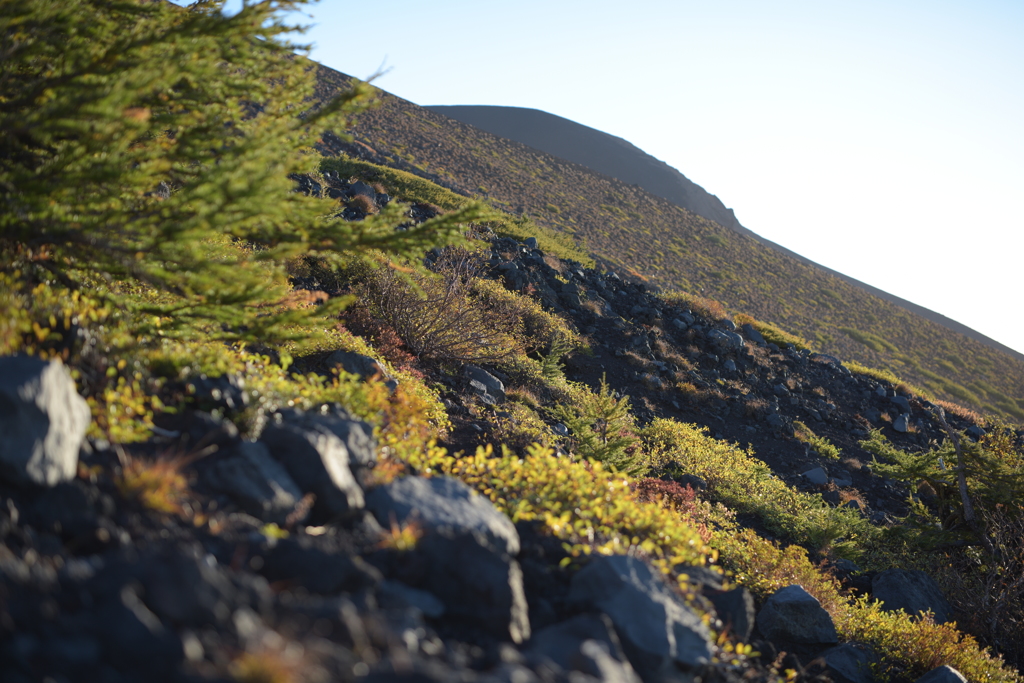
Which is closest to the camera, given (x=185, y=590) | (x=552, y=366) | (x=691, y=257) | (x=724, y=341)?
(x=185, y=590)

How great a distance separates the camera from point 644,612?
343 cm

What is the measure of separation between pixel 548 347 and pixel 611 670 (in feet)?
36.6

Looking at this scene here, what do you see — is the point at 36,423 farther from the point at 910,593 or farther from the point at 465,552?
the point at 910,593

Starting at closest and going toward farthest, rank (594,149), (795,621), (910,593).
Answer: (795,621)
(910,593)
(594,149)

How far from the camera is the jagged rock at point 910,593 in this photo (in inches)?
276

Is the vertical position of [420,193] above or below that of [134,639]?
above

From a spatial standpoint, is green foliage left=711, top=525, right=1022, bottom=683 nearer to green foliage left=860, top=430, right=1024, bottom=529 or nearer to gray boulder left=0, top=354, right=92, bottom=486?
green foliage left=860, top=430, right=1024, bottom=529

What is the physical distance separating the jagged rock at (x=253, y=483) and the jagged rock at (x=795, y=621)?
4.70m

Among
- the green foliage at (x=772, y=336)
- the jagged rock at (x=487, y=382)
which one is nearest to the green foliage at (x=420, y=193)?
the green foliage at (x=772, y=336)

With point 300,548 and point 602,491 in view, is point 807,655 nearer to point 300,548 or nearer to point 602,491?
point 602,491

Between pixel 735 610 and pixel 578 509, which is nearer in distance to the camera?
pixel 735 610

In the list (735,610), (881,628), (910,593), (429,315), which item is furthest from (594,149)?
(735,610)

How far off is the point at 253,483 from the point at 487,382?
648cm

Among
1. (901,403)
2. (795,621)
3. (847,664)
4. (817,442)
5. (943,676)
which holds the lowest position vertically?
(847,664)
